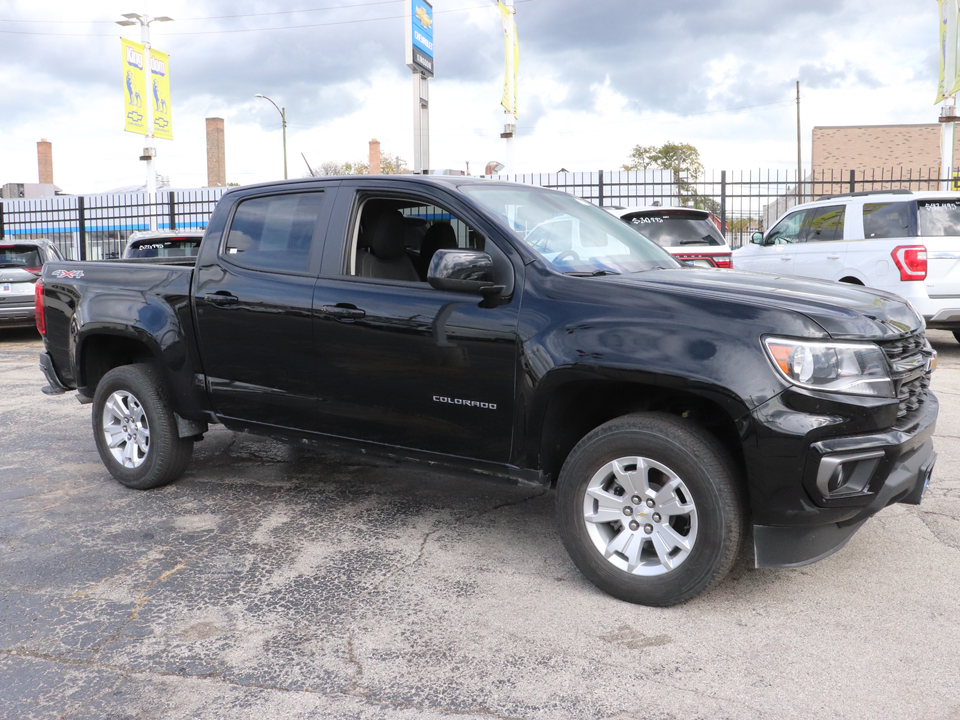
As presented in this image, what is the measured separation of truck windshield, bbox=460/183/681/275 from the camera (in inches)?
160

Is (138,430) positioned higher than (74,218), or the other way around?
(74,218)

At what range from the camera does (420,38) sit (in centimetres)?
1748

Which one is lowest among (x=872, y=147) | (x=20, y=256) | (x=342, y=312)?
(x=342, y=312)

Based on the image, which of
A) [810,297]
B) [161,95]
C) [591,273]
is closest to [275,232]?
[591,273]

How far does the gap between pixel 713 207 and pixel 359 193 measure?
1721 centimetres

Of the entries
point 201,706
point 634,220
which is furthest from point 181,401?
point 634,220

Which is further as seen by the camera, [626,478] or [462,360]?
[462,360]

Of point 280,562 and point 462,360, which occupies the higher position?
point 462,360

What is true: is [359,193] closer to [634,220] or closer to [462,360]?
[462,360]

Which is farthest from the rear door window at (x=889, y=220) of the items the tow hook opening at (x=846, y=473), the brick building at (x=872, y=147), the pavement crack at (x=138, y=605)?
the brick building at (x=872, y=147)

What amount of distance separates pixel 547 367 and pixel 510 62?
1694cm

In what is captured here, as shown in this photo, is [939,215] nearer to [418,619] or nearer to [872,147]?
[418,619]

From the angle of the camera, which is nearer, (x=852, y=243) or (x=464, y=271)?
(x=464, y=271)

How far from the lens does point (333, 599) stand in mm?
3697
